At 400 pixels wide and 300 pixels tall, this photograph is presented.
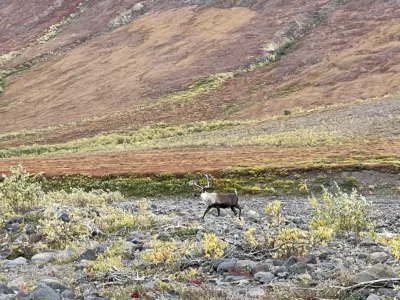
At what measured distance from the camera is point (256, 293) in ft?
25.8

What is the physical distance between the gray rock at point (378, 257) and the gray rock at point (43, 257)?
6.18 m

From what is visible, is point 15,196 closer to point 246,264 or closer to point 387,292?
point 246,264

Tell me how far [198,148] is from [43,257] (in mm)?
28378

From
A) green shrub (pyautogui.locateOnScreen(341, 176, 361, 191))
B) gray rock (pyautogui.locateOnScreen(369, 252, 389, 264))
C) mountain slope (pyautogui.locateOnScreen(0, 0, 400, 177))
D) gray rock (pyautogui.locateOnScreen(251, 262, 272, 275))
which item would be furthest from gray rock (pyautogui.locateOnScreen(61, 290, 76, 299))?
mountain slope (pyautogui.locateOnScreen(0, 0, 400, 177))

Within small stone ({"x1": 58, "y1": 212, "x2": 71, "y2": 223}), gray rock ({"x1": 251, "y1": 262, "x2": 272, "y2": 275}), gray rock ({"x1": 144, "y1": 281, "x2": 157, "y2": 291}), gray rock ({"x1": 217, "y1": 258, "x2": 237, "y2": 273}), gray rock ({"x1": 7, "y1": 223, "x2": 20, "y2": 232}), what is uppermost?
gray rock ({"x1": 144, "y1": 281, "x2": 157, "y2": 291})

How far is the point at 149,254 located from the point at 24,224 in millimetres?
6823

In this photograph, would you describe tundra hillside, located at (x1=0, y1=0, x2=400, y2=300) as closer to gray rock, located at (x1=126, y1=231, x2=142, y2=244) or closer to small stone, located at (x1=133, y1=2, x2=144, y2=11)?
gray rock, located at (x1=126, y1=231, x2=142, y2=244)

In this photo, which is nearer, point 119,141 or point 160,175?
point 160,175

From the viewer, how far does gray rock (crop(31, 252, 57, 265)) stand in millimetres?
11523

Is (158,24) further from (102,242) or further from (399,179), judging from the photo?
(102,242)

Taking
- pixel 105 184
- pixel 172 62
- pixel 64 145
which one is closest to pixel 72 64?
pixel 172 62

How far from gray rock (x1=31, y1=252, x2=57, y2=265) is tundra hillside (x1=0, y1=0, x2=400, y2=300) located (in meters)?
0.06

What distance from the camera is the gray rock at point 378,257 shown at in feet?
30.4

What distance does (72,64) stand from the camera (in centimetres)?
8656
